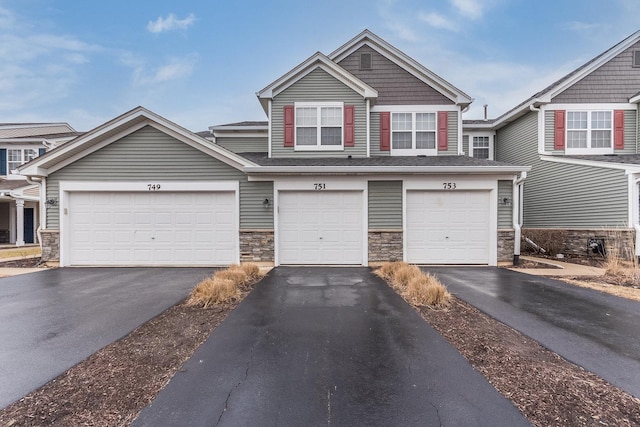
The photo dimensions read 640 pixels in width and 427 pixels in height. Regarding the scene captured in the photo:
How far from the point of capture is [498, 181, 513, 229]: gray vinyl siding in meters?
9.39

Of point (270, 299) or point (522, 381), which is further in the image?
point (270, 299)

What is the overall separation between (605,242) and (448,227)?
6452 millimetres

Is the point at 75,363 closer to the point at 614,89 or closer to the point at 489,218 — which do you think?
the point at 489,218

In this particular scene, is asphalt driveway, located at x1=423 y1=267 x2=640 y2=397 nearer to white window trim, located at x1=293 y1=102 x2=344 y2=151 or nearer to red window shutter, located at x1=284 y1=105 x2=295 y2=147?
white window trim, located at x1=293 y1=102 x2=344 y2=151

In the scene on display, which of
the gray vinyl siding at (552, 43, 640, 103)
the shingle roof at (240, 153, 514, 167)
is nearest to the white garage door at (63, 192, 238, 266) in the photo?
the shingle roof at (240, 153, 514, 167)

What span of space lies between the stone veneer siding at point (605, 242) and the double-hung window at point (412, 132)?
6.80m

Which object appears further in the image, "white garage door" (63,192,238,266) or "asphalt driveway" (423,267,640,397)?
"white garage door" (63,192,238,266)

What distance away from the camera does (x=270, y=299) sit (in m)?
5.71

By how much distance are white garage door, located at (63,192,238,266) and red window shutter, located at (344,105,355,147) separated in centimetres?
479

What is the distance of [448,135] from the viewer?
11359 mm

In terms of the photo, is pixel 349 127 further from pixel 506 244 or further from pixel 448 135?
pixel 506 244

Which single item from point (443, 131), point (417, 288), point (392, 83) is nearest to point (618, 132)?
point (443, 131)

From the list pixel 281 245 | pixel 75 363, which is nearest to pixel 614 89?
pixel 281 245

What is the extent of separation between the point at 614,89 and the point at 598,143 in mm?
2422
